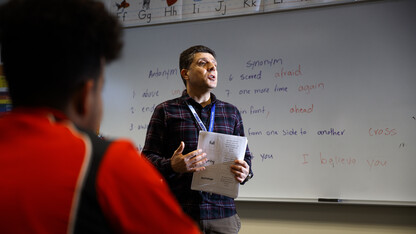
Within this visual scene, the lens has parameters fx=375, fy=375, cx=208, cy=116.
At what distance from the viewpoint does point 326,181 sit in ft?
8.32

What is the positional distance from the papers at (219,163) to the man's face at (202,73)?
1.06ft

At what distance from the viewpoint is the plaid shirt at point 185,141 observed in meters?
1.67

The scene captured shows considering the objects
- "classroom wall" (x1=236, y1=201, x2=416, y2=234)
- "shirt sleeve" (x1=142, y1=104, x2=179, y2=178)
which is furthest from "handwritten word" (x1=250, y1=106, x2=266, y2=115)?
"shirt sleeve" (x1=142, y1=104, x2=179, y2=178)

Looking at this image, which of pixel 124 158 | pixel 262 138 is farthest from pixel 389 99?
pixel 124 158

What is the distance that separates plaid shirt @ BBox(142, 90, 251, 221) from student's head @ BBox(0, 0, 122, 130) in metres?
1.12

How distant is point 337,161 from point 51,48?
7.54 feet

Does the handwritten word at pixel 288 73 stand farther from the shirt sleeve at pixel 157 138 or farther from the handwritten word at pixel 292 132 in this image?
the shirt sleeve at pixel 157 138

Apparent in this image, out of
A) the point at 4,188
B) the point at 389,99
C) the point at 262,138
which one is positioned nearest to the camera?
the point at 4,188

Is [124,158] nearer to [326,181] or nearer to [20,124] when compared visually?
[20,124]

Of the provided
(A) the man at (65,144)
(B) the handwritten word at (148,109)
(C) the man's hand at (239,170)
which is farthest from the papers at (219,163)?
(B) the handwritten word at (148,109)

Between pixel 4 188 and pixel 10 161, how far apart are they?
3 centimetres

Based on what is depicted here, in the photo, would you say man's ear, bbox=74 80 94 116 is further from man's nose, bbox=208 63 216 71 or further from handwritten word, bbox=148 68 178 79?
handwritten word, bbox=148 68 178 79

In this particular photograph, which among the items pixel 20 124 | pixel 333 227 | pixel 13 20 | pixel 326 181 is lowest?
pixel 333 227

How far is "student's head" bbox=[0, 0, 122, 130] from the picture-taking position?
53cm
